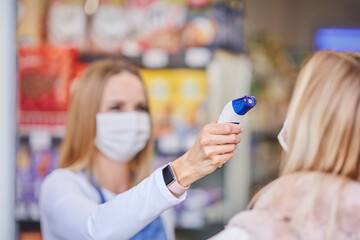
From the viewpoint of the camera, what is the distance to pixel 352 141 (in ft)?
4.99

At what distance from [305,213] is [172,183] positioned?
1.30ft

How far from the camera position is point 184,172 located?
1608 millimetres

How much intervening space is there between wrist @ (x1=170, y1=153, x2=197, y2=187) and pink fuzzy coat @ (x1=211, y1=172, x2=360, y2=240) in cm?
19

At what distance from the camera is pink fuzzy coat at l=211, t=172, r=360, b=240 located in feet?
4.60

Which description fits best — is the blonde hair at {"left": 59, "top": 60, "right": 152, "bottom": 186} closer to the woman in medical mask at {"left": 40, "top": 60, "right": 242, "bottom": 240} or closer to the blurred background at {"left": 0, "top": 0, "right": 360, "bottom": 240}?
the woman in medical mask at {"left": 40, "top": 60, "right": 242, "bottom": 240}

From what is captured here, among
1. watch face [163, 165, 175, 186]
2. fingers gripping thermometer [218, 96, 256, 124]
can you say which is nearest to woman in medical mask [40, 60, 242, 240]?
watch face [163, 165, 175, 186]

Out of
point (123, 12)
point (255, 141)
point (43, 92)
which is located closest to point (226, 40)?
point (123, 12)

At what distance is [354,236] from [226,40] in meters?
2.50

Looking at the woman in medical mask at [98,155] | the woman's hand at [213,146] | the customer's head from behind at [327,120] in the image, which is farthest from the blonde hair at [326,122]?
the woman in medical mask at [98,155]

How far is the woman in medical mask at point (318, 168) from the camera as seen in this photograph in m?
1.42

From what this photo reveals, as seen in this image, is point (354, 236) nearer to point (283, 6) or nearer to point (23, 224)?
point (23, 224)

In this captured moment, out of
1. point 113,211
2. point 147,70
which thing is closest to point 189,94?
point 147,70

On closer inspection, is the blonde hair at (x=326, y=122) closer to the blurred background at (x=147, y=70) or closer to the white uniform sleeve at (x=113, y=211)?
the white uniform sleeve at (x=113, y=211)

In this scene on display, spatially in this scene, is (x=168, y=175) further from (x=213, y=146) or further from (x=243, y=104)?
(x=243, y=104)
